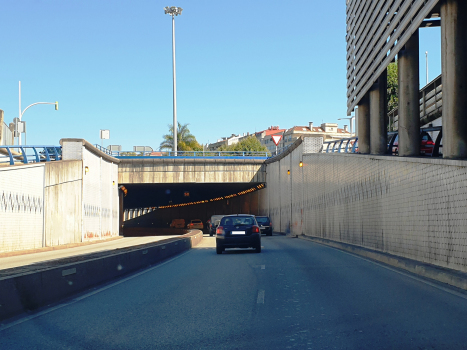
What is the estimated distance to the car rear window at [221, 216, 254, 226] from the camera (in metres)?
21.5

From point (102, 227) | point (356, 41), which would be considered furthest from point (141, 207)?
point (356, 41)

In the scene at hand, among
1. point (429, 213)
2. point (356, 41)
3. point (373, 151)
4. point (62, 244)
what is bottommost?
point (62, 244)

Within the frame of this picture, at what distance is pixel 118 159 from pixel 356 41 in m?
30.6

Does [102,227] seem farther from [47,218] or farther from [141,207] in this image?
[141,207]

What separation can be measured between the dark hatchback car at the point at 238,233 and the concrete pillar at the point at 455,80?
365 inches

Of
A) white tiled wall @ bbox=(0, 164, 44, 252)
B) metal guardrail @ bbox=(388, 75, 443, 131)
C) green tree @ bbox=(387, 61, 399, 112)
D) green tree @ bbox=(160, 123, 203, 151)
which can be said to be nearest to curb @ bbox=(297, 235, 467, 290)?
metal guardrail @ bbox=(388, 75, 443, 131)

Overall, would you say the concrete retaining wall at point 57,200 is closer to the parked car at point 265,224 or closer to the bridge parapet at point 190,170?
the bridge parapet at point 190,170

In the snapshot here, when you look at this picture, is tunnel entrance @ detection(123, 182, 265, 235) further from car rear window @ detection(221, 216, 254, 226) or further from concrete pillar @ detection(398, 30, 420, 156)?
concrete pillar @ detection(398, 30, 420, 156)

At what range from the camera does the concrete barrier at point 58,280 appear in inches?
332

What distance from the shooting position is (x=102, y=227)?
4362cm

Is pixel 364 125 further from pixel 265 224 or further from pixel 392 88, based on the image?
pixel 392 88

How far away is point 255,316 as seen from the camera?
8.19 m

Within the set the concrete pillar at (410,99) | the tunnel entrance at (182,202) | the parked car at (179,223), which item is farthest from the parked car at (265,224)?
the parked car at (179,223)

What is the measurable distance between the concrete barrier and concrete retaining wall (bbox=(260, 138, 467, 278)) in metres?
7.83
